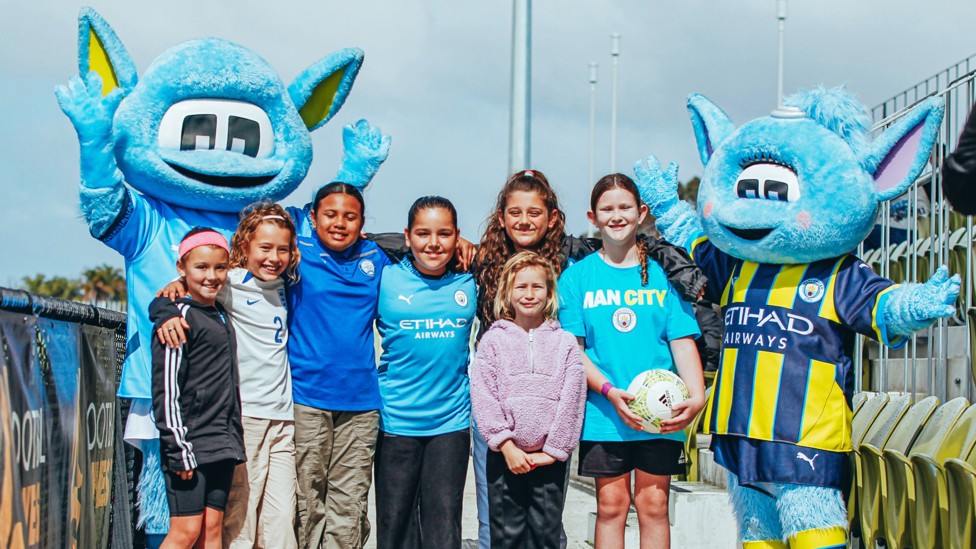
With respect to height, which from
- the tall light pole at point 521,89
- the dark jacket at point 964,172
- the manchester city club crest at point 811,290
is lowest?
the manchester city club crest at point 811,290

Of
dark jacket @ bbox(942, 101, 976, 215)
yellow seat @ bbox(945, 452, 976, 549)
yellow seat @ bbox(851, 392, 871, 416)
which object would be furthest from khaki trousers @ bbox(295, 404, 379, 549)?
yellow seat @ bbox(851, 392, 871, 416)

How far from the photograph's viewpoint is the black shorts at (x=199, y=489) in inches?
170

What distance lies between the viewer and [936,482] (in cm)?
459

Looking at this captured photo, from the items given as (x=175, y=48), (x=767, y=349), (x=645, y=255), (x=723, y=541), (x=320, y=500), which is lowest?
(x=723, y=541)

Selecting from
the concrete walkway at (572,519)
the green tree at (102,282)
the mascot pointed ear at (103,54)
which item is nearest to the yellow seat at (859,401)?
the concrete walkway at (572,519)

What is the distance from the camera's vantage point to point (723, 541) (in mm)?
6719

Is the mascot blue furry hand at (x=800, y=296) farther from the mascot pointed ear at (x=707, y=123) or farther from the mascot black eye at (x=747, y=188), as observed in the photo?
the mascot pointed ear at (x=707, y=123)

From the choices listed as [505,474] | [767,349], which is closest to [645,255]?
[767,349]

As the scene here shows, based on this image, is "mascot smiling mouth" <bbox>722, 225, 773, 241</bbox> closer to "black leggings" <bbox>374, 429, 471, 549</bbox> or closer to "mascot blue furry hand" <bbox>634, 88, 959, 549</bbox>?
"mascot blue furry hand" <bbox>634, 88, 959, 549</bbox>

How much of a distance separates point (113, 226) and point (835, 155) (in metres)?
3.24

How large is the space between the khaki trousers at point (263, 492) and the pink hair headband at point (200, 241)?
772 millimetres

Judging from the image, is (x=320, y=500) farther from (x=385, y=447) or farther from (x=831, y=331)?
(x=831, y=331)

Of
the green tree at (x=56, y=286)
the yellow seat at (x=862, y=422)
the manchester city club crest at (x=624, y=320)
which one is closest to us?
the manchester city club crest at (x=624, y=320)

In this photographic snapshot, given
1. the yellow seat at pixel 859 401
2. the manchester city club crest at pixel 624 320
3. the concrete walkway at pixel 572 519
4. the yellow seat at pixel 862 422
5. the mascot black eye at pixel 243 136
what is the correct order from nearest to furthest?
the manchester city club crest at pixel 624 320, the mascot black eye at pixel 243 136, the yellow seat at pixel 862 422, the yellow seat at pixel 859 401, the concrete walkway at pixel 572 519
